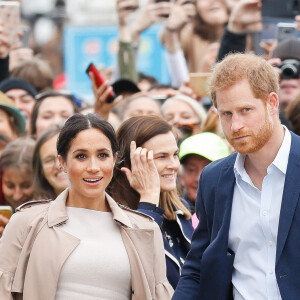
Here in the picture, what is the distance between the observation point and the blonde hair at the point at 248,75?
4227mm

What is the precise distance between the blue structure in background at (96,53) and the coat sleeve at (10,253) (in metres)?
9.68

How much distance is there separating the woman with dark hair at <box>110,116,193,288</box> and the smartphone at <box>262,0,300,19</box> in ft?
9.89

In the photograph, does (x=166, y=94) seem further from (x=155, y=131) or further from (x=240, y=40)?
(x=155, y=131)

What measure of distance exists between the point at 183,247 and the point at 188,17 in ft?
15.3

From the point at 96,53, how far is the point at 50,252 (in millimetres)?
10998

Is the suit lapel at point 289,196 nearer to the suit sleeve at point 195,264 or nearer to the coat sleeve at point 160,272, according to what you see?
the suit sleeve at point 195,264

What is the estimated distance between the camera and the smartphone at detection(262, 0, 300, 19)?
27.7 ft

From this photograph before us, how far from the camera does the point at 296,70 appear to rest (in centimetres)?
785

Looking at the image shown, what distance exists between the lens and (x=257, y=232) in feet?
14.0

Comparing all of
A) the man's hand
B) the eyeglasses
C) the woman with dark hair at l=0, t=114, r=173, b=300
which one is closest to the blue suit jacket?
the woman with dark hair at l=0, t=114, r=173, b=300

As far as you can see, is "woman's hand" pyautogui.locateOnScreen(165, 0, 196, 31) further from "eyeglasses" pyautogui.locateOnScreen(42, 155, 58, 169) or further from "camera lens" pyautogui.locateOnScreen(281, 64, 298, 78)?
"eyeglasses" pyautogui.locateOnScreen(42, 155, 58, 169)

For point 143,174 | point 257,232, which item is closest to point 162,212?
point 143,174

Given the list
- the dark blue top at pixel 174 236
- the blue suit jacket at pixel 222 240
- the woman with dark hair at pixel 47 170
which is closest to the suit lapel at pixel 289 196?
the blue suit jacket at pixel 222 240

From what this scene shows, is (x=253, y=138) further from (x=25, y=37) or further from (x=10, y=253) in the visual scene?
(x=25, y=37)
